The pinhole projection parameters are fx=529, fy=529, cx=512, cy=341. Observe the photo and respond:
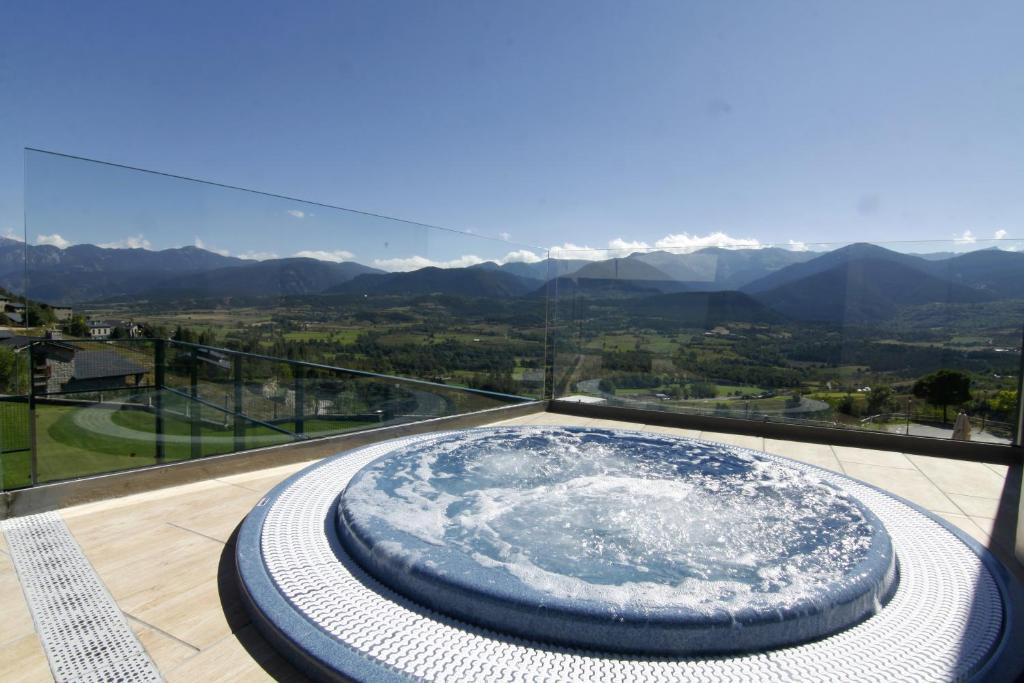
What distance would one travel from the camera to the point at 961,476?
469cm

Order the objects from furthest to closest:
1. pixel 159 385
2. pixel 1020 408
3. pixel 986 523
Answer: pixel 1020 408
pixel 159 385
pixel 986 523

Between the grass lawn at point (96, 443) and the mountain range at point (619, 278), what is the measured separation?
0.77 meters

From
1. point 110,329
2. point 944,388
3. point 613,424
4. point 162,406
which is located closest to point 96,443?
point 162,406

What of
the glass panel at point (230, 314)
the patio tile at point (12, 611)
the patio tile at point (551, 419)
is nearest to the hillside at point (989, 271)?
the patio tile at point (551, 419)

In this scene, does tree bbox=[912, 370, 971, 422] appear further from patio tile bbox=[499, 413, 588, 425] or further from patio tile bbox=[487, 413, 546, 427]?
patio tile bbox=[487, 413, 546, 427]

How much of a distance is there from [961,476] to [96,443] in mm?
6851

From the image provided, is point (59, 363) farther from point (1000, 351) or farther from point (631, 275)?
point (1000, 351)

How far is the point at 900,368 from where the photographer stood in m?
5.66

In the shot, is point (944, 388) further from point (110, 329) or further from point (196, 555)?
point (110, 329)

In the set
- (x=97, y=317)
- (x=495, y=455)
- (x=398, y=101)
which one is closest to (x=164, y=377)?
(x=97, y=317)

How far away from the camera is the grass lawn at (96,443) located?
3.23m

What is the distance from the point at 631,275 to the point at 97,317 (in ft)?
18.8

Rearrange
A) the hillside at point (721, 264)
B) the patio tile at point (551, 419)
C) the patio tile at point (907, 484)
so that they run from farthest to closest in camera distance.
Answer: the patio tile at point (551, 419)
the hillside at point (721, 264)
the patio tile at point (907, 484)

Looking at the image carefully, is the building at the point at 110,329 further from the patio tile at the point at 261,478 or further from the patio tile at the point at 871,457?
the patio tile at the point at 871,457
